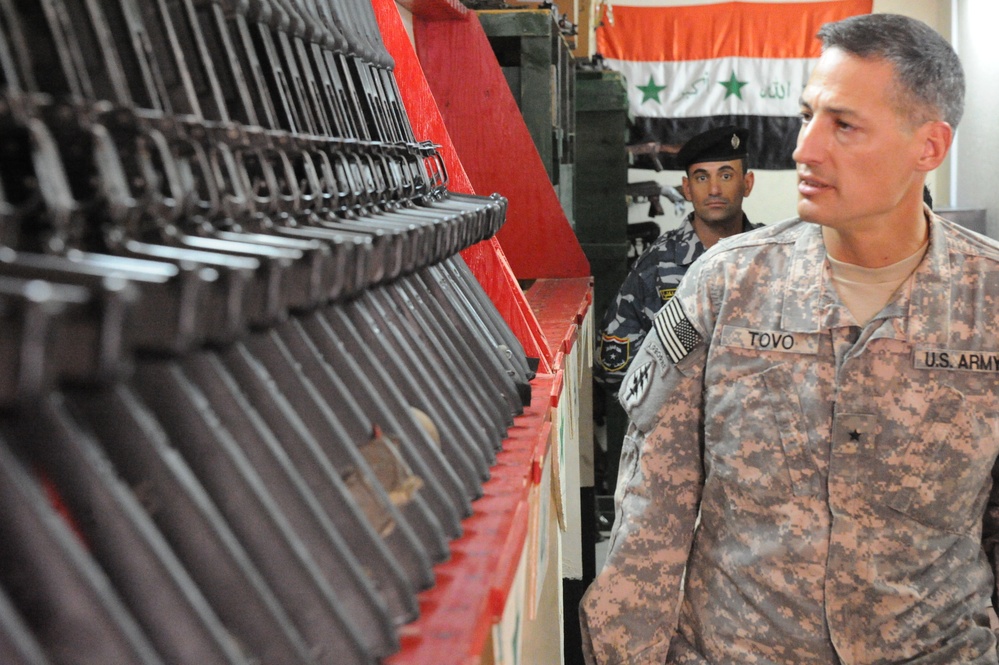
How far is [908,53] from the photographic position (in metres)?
1.83

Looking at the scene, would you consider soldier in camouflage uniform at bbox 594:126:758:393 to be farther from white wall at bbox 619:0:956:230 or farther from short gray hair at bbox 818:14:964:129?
white wall at bbox 619:0:956:230

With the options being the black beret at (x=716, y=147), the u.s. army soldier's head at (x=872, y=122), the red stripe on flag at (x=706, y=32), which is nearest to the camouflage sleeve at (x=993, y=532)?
the u.s. army soldier's head at (x=872, y=122)

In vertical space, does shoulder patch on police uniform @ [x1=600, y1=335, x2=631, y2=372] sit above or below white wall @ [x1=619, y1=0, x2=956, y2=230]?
below

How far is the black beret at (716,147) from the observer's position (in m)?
4.10

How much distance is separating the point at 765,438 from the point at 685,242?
2.16 meters

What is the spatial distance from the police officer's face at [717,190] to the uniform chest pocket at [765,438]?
218cm

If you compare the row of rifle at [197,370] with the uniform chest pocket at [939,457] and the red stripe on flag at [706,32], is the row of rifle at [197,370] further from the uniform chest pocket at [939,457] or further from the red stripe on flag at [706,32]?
the red stripe on flag at [706,32]

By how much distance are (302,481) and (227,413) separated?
83 millimetres

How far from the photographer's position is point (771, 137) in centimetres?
839

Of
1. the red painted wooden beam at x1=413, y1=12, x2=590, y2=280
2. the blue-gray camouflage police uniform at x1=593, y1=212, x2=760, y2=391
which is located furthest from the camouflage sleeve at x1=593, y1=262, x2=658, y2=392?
the red painted wooden beam at x1=413, y1=12, x2=590, y2=280

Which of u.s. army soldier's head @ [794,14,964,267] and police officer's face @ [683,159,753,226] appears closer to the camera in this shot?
u.s. army soldier's head @ [794,14,964,267]

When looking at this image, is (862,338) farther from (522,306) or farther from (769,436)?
(522,306)

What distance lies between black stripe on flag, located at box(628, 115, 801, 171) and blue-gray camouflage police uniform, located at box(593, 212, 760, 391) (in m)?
4.46

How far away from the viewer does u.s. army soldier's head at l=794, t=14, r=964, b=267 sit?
1.82 m
